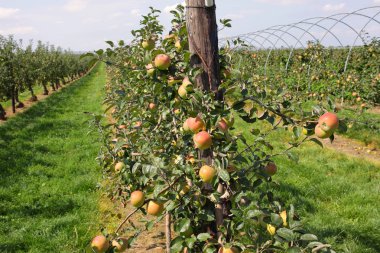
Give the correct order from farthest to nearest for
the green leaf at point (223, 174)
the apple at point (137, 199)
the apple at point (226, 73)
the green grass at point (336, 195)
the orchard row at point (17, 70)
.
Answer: the orchard row at point (17, 70) → the green grass at point (336, 195) → the apple at point (226, 73) → the apple at point (137, 199) → the green leaf at point (223, 174)

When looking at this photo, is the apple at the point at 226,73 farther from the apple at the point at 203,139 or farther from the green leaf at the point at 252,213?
the green leaf at the point at 252,213

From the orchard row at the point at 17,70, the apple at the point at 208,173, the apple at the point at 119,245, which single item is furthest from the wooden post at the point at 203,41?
the orchard row at the point at 17,70

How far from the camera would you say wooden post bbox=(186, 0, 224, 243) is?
1.83 meters

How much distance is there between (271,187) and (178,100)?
3.40m

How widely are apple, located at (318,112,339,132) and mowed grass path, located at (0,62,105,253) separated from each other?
Result: 2.29m

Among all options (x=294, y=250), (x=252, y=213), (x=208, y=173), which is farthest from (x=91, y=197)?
(x=294, y=250)

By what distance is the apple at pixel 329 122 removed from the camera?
1632 mm

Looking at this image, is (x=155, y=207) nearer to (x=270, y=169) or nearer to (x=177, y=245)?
(x=177, y=245)

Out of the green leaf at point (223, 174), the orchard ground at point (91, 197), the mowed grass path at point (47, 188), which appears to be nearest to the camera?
the green leaf at point (223, 174)

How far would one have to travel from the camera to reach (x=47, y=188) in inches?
227

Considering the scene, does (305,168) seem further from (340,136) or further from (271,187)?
(340,136)

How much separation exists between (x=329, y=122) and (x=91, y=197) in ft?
14.3

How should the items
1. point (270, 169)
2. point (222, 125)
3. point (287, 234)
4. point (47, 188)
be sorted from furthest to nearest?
point (47, 188)
point (270, 169)
point (222, 125)
point (287, 234)

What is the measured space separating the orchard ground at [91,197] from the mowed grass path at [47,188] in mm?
12
